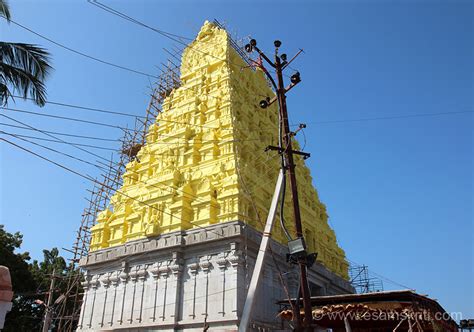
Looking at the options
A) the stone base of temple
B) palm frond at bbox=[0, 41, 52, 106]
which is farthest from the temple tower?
palm frond at bbox=[0, 41, 52, 106]

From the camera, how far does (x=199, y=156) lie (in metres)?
28.5

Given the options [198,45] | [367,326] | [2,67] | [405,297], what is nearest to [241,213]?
[367,326]

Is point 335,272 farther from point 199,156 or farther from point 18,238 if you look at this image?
point 18,238

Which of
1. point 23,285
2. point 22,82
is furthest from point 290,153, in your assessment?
point 23,285

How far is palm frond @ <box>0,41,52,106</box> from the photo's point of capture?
47.8ft

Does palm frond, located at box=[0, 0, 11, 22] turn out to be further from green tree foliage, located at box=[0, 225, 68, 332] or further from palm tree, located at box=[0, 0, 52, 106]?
green tree foliage, located at box=[0, 225, 68, 332]

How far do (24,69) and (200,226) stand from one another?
12916 millimetres

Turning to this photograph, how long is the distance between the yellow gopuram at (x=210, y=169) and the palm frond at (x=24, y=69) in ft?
35.3

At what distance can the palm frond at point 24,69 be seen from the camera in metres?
14.6

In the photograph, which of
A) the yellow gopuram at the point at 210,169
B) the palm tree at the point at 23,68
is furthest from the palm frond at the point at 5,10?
the yellow gopuram at the point at 210,169

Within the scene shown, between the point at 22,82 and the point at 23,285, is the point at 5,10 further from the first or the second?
the point at 23,285

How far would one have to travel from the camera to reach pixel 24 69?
49.1 ft

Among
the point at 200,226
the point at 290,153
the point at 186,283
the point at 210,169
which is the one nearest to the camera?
the point at 290,153

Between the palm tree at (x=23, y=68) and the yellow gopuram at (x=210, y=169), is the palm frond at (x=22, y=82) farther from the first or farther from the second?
the yellow gopuram at (x=210, y=169)
